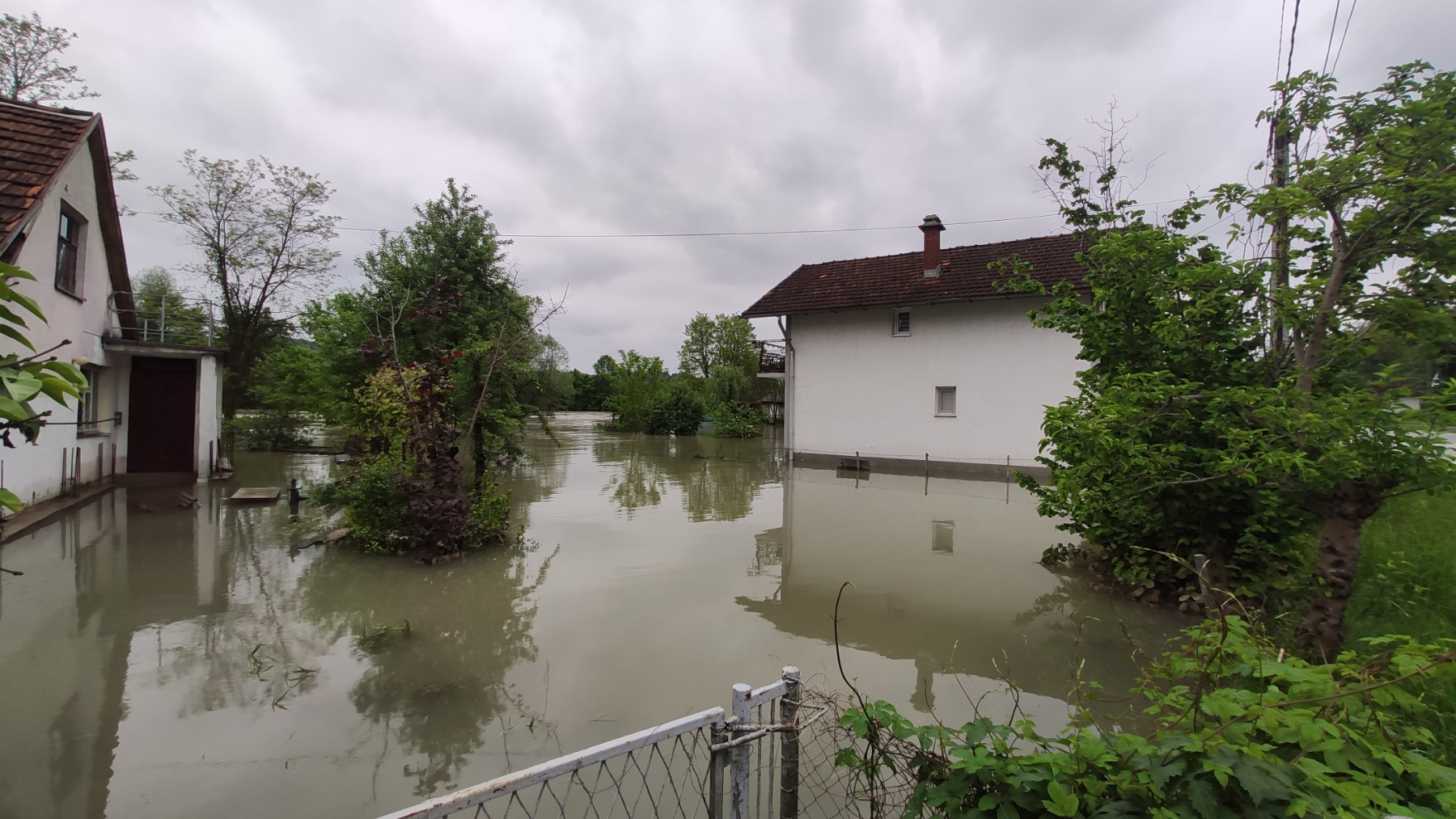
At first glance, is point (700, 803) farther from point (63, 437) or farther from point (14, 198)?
point (63, 437)

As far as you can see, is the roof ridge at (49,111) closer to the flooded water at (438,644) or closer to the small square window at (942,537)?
the flooded water at (438,644)

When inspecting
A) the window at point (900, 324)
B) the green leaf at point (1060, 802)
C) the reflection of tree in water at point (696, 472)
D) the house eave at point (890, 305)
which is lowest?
the reflection of tree in water at point (696, 472)

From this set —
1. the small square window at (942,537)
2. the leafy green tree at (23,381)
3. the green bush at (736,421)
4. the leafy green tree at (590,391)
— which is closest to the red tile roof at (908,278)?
the small square window at (942,537)

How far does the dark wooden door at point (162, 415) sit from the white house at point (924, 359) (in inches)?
601

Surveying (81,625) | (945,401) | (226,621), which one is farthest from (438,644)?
Answer: (945,401)

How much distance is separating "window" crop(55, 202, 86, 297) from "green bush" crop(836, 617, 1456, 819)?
52.1 ft

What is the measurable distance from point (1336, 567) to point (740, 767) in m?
4.95

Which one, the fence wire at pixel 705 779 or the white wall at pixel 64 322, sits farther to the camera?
the white wall at pixel 64 322

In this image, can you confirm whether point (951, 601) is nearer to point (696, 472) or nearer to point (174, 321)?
point (696, 472)

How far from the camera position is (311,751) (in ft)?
14.0

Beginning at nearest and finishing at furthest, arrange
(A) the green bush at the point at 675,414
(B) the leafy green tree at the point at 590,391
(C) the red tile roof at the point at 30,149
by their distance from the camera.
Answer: (C) the red tile roof at the point at 30,149 < (A) the green bush at the point at 675,414 < (B) the leafy green tree at the point at 590,391

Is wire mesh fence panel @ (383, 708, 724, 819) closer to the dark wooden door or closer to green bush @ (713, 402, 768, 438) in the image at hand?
the dark wooden door

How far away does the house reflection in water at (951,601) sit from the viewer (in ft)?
19.2

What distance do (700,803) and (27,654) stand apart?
5887mm
